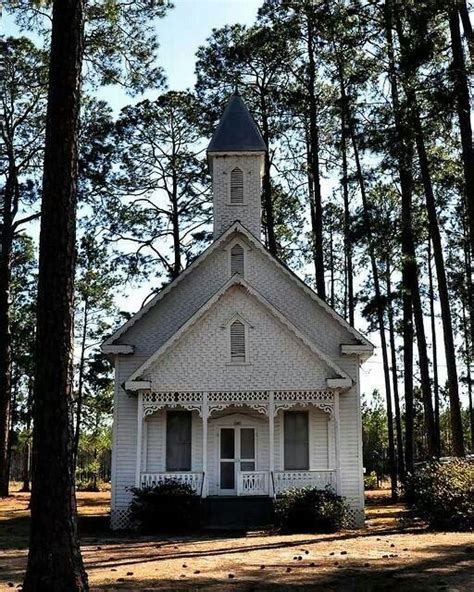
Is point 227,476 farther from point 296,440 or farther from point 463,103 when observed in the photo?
point 463,103

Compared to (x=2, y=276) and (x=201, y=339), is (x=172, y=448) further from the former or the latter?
(x=2, y=276)

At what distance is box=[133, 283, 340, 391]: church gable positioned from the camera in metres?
20.7

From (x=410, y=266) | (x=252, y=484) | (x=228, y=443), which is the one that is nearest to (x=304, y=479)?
(x=252, y=484)

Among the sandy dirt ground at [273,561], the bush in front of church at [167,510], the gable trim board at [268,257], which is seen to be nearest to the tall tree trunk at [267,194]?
the gable trim board at [268,257]

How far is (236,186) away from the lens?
24734 millimetres

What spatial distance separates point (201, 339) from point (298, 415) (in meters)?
3.65

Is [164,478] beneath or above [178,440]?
beneath

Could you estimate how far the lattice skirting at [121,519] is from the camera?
2050cm

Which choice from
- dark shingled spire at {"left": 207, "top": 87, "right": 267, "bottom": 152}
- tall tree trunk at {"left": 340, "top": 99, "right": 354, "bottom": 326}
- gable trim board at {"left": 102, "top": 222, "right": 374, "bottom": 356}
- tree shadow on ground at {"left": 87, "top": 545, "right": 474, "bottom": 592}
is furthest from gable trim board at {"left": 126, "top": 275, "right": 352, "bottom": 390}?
tree shadow on ground at {"left": 87, "top": 545, "right": 474, "bottom": 592}

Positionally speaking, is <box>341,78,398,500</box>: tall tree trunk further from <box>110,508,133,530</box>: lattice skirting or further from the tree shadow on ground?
the tree shadow on ground

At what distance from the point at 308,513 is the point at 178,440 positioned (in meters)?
4.93

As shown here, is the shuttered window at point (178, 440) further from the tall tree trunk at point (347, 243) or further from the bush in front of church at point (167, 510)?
the tall tree trunk at point (347, 243)

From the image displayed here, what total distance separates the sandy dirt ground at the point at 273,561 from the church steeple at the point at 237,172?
33.4ft

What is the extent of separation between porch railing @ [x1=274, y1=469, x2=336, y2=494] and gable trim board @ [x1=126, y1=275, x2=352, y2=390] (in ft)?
8.02
